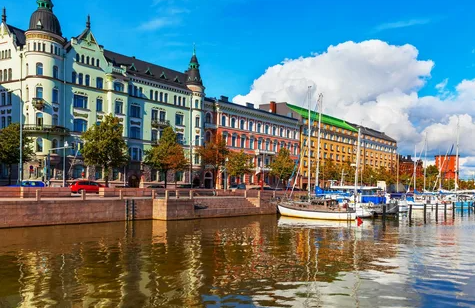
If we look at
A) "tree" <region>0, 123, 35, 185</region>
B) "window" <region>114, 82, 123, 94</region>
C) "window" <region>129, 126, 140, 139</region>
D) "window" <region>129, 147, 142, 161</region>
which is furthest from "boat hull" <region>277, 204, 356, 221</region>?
"tree" <region>0, 123, 35, 185</region>

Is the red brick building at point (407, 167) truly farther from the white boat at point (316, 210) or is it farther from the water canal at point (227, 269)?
the water canal at point (227, 269)

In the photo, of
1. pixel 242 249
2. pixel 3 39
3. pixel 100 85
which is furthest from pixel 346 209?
pixel 3 39

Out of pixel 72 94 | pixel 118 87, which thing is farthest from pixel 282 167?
pixel 72 94

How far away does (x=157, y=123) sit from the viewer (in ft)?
253

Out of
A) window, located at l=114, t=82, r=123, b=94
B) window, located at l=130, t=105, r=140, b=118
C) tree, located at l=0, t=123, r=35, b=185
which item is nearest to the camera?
tree, located at l=0, t=123, r=35, b=185

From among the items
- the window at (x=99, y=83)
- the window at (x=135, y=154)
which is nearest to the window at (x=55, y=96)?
the window at (x=99, y=83)

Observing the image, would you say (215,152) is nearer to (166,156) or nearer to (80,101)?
(166,156)

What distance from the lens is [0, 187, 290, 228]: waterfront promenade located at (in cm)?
3812

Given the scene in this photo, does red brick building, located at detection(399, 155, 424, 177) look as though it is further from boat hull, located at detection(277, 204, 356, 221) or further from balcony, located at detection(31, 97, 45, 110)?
balcony, located at detection(31, 97, 45, 110)

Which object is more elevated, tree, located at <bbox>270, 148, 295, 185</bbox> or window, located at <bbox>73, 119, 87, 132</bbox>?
window, located at <bbox>73, 119, 87, 132</bbox>

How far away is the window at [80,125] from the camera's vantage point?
66438 mm

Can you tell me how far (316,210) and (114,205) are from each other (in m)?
24.2

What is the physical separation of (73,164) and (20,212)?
25.6 meters

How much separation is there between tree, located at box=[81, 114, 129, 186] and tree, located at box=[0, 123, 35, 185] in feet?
22.9
